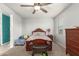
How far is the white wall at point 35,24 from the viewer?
89.6 inches

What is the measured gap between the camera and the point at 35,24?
2289 millimetres

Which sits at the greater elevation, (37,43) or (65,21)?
(65,21)

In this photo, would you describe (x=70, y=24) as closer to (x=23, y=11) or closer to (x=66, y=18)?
(x=66, y=18)

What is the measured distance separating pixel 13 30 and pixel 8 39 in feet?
0.66

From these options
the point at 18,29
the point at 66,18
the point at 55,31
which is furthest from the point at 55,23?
the point at 18,29

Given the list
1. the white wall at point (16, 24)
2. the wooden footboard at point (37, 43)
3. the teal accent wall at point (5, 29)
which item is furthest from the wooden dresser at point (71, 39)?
the teal accent wall at point (5, 29)

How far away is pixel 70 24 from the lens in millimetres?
2615

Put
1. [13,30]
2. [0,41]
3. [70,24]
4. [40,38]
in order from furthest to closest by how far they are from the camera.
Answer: [70,24]
[40,38]
[13,30]
[0,41]

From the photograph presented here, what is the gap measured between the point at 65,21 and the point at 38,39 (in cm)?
72

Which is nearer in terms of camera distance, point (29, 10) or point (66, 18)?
point (29, 10)

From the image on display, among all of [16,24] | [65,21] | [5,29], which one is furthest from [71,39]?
[5,29]

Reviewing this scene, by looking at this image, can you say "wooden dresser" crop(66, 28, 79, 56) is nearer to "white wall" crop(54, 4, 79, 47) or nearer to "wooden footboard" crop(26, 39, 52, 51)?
"white wall" crop(54, 4, 79, 47)

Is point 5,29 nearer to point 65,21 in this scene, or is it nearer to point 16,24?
point 16,24

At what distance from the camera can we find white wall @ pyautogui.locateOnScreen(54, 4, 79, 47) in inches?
92.4
